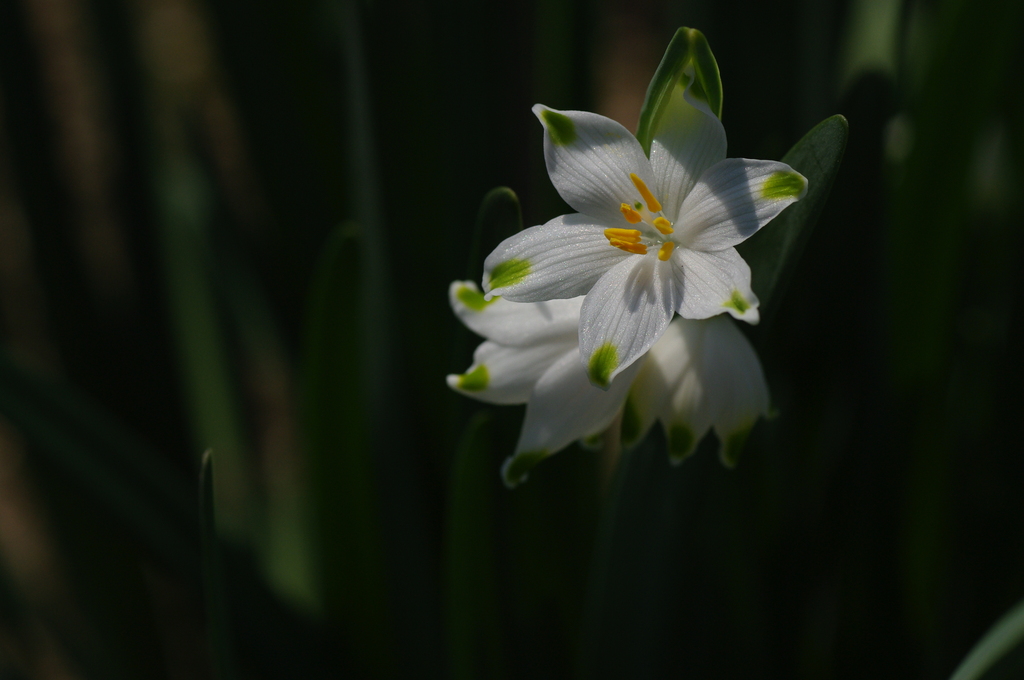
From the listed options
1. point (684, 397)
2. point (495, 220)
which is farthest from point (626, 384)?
point (495, 220)

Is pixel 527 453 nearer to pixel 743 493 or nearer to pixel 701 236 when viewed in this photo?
pixel 701 236

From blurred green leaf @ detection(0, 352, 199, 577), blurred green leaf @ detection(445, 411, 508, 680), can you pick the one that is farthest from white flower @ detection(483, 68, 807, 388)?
blurred green leaf @ detection(0, 352, 199, 577)

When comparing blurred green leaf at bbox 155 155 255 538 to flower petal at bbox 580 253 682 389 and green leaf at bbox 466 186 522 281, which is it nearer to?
green leaf at bbox 466 186 522 281

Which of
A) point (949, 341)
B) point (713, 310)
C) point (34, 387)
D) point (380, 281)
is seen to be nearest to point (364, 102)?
point (380, 281)

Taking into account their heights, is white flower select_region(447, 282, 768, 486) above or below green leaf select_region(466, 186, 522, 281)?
below

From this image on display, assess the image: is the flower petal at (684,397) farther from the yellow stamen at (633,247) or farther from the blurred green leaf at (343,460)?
the blurred green leaf at (343,460)
